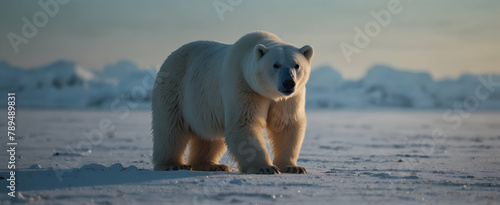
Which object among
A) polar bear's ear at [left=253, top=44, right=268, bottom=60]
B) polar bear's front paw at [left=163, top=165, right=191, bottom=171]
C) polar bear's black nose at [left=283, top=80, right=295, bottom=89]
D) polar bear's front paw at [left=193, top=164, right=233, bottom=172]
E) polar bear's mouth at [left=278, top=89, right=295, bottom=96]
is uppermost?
polar bear's ear at [left=253, top=44, right=268, bottom=60]

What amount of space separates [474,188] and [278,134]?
1904 mm

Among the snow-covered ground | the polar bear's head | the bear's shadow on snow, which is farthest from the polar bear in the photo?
the bear's shadow on snow

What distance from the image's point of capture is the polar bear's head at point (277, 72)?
4.14 meters

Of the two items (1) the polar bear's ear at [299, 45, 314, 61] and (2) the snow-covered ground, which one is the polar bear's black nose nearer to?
(1) the polar bear's ear at [299, 45, 314, 61]


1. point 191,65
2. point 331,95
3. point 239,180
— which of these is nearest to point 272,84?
point 239,180

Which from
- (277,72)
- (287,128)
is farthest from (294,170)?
(277,72)

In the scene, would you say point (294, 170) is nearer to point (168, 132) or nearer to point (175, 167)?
point (175, 167)

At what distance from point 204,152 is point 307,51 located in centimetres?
189

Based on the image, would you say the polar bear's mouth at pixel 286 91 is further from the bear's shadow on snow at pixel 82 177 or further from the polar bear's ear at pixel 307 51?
the bear's shadow on snow at pixel 82 177

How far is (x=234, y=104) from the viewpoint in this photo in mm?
4488

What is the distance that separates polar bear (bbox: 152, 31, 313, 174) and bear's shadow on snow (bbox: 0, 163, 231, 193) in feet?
2.22

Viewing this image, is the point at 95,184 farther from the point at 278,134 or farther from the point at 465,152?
the point at 465,152

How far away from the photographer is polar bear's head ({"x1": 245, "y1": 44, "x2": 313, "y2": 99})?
4.14m

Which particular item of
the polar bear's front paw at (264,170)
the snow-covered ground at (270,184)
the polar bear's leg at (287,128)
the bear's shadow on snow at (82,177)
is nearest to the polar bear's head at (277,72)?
the polar bear's leg at (287,128)
